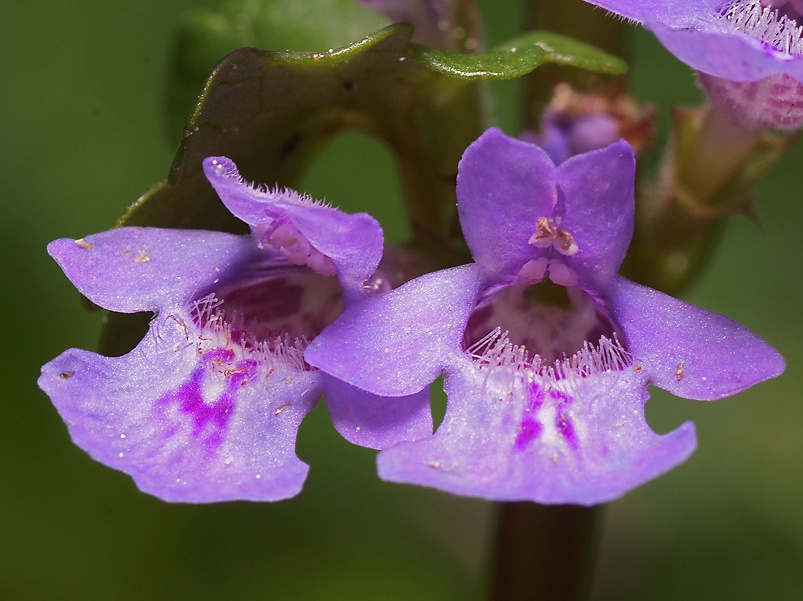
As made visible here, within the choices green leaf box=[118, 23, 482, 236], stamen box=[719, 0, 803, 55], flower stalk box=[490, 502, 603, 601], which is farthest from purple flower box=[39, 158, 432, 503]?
flower stalk box=[490, 502, 603, 601]

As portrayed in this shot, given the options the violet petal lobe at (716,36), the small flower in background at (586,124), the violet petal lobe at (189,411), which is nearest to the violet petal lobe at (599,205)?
the violet petal lobe at (716,36)

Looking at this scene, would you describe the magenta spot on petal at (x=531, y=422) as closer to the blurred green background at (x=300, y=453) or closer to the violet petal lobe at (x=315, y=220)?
the violet petal lobe at (x=315, y=220)

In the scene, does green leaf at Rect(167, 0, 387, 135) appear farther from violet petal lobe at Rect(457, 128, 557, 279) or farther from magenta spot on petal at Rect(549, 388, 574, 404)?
magenta spot on petal at Rect(549, 388, 574, 404)

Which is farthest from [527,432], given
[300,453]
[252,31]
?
[300,453]

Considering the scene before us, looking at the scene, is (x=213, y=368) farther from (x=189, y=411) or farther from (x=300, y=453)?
(x=300, y=453)

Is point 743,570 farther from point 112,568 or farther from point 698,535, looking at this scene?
point 112,568
